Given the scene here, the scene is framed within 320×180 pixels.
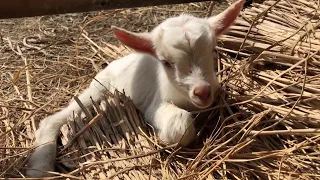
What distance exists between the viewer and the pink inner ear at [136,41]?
3.30 m

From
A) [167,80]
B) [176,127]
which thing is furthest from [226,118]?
[167,80]

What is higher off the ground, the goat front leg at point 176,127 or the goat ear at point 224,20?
the goat ear at point 224,20

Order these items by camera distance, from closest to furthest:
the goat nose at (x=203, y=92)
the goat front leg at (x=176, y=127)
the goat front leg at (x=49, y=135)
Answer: the goat nose at (x=203, y=92) < the goat front leg at (x=176, y=127) < the goat front leg at (x=49, y=135)

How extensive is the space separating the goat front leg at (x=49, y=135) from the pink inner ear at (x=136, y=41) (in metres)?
0.63

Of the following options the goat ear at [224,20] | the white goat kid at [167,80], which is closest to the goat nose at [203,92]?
the white goat kid at [167,80]

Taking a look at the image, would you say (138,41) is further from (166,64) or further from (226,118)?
(226,118)

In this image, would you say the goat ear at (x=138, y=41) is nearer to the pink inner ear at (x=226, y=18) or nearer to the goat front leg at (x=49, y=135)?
the pink inner ear at (x=226, y=18)

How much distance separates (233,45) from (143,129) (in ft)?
3.31

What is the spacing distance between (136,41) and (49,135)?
88 centimetres

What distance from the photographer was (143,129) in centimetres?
352

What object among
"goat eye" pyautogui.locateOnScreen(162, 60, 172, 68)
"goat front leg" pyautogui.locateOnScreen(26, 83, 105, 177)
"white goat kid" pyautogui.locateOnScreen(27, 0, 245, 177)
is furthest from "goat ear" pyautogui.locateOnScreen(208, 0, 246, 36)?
"goat front leg" pyautogui.locateOnScreen(26, 83, 105, 177)

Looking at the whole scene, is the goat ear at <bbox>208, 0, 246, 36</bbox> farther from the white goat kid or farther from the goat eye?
the goat eye

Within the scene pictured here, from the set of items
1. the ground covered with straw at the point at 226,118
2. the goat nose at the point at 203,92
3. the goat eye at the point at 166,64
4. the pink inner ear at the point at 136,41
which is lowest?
the ground covered with straw at the point at 226,118

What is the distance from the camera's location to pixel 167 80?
3477 mm
